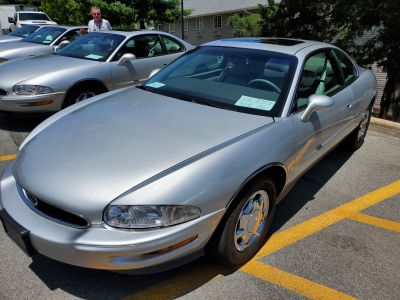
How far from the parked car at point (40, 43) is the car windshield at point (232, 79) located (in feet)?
20.1

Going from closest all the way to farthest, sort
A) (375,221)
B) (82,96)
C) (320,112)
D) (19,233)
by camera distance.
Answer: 1. (19,233)
2. (320,112)
3. (375,221)
4. (82,96)

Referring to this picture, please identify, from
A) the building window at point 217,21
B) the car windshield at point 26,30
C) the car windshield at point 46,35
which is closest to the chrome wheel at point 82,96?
the car windshield at point 46,35

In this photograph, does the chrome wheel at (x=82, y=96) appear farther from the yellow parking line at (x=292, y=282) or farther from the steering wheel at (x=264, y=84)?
the yellow parking line at (x=292, y=282)

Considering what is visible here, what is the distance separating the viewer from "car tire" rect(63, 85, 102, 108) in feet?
18.0

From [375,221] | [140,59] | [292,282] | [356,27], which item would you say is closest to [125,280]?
[292,282]

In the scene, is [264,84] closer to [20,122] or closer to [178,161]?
[178,161]

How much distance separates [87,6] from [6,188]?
2176 cm

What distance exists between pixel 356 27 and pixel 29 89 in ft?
27.8

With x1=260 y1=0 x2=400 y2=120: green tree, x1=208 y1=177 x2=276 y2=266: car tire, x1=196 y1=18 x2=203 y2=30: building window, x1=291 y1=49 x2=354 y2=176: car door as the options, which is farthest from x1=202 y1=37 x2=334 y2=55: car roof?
x1=196 y1=18 x2=203 y2=30: building window

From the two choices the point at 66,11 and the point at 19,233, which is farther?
the point at 66,11

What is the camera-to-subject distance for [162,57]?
6785 millimetres

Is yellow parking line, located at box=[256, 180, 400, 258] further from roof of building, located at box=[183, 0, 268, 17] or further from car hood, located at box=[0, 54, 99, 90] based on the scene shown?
roof of building, located at box=[183, 0, 268, 17]

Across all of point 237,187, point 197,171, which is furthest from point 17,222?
point 237,187

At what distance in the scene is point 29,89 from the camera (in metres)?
5.13
